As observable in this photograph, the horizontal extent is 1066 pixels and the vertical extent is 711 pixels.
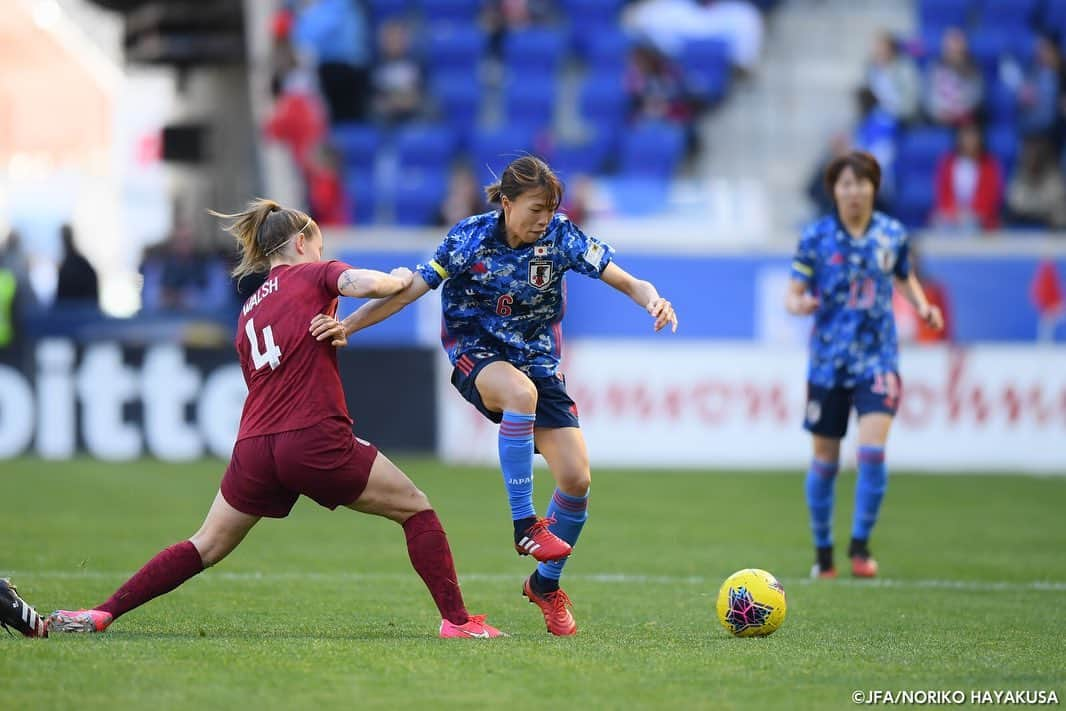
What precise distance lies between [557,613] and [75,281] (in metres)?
13.3

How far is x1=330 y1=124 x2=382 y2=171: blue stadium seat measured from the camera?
72.1 feet

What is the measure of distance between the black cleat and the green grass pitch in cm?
9

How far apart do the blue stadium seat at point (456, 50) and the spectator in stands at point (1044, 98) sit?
7.07 meters

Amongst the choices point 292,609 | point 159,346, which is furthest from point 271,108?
point 292,609

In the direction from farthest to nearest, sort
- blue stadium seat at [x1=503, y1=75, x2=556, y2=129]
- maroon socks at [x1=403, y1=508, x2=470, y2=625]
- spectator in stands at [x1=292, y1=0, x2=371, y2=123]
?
blue stadium seat at [x1=503, y1=75, x2=556, y2=129]
spectator in stands at [x1=292, y1=0, x2=371, y2=123]
maroon socks at [x1=403, y1=508, x2=470, y2=625]

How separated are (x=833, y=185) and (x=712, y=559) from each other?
243 cm

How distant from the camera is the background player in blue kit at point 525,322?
731cm

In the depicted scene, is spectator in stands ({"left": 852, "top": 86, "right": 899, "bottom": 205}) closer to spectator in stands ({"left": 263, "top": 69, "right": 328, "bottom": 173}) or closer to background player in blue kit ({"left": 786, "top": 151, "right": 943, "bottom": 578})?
spectator in stands ({"left": 263, "top": 69, "right": 328, "bottom": 173})

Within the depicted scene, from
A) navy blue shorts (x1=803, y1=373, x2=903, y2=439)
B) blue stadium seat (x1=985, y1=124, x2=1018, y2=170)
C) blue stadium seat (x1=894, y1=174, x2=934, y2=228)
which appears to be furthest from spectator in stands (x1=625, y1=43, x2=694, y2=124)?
navy blue shorts (x1=803, y1=373, x2=903, y2=439)

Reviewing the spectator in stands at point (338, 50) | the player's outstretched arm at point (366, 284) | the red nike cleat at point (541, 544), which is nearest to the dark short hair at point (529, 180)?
the player's outstretched arm at point (366, 284)

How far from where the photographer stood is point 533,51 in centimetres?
2258

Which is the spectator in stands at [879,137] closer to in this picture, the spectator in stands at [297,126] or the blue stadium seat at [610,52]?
the blue stadium seat at [610,52]

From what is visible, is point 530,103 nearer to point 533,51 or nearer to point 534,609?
point 533,51

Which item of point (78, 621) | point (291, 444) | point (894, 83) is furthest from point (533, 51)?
point (78, 621)
